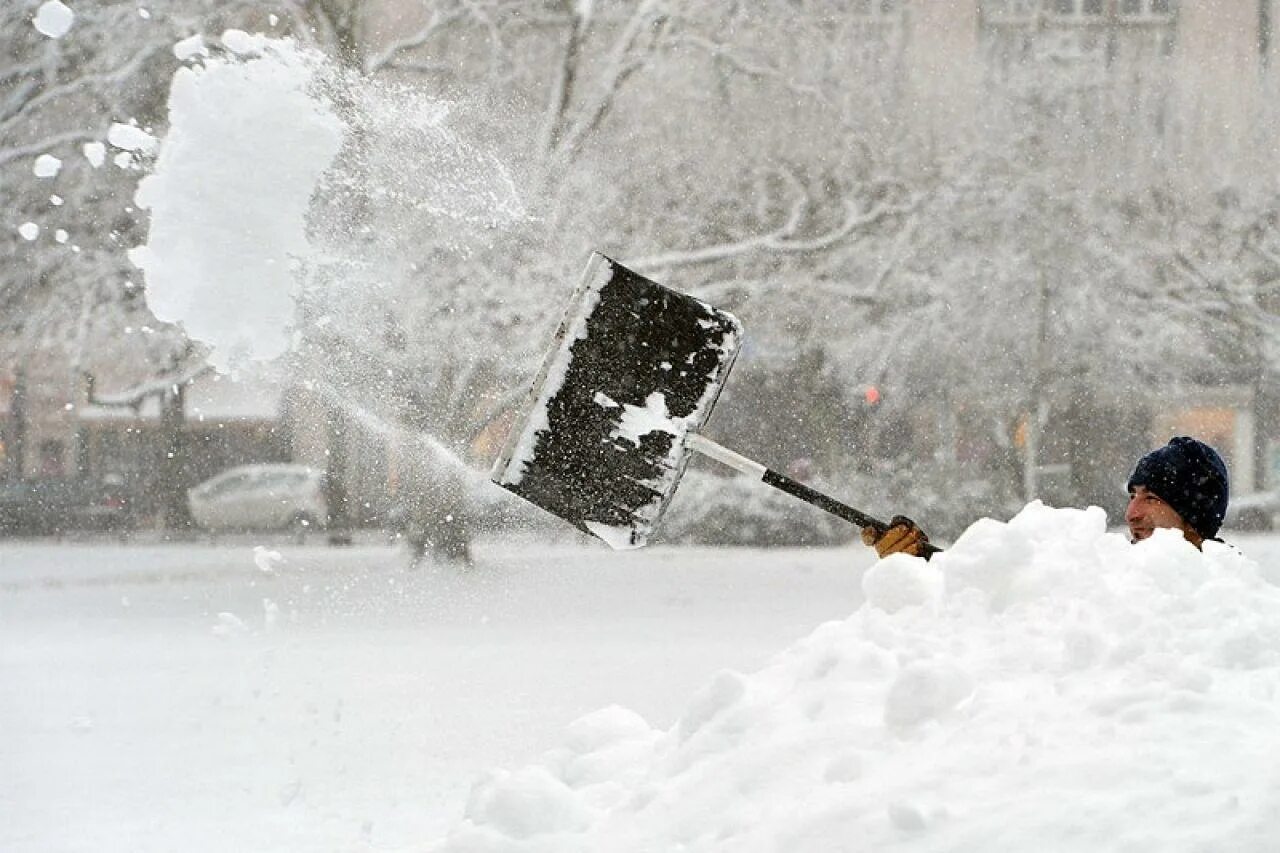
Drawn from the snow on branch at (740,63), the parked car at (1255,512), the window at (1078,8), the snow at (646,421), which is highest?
the window at (1078,8)

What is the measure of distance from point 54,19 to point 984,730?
42.1ft

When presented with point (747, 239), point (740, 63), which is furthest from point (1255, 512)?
point (740, 63)

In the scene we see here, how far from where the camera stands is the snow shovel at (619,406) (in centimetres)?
398

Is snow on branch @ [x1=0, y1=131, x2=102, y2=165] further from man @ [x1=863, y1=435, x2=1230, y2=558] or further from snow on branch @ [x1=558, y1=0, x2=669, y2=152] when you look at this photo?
man @ [x1=863, y1=435, x2=1230, y2=558]

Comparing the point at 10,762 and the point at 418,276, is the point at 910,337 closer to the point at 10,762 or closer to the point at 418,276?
the point at 418,276

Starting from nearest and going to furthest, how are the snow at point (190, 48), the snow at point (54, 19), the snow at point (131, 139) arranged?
the snow at point (54, 19) → the snow at point (131, 139) → the snow at point (190, 48)

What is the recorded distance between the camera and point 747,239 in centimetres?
1551

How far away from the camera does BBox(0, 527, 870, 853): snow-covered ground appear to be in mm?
4945

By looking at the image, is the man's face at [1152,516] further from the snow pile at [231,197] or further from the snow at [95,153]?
the snow at [95,153]

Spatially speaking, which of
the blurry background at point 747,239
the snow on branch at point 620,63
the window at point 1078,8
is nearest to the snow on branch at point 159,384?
the blurry background at point 747,239

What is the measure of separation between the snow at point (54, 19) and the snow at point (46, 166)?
1.06 m

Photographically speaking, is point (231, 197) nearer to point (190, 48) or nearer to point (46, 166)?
point (190, 48)

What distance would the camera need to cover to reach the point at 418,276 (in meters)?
14.1

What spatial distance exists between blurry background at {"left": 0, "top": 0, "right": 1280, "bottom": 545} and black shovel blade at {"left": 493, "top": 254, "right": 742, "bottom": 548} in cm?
1025
